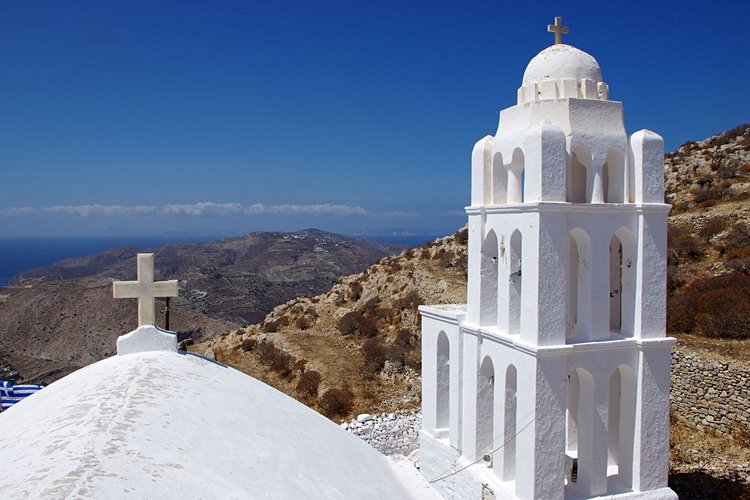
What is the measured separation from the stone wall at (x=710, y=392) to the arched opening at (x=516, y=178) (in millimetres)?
8815

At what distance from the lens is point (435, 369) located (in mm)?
9570

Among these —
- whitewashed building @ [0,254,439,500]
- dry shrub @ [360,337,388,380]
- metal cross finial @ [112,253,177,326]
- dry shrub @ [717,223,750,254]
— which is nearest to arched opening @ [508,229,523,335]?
whitewashed building @ [0,254,439,500]

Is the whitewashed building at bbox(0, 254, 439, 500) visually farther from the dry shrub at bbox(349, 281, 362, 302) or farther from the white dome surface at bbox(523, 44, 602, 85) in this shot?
the dry shrub at bbox(349, 281, 362, 302)

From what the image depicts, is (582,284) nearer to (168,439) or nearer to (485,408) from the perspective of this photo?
(485,408)

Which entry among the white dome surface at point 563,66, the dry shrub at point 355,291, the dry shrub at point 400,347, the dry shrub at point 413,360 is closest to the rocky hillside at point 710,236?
the dry shrub at point 413,360

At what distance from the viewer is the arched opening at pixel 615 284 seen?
801 centimetres

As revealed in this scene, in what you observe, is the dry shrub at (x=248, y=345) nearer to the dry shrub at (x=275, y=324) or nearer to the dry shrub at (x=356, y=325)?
the dry shrub at (x=275, y=324)

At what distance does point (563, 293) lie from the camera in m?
6.63

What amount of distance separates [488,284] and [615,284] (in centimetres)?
192

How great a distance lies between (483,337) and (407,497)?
2.73 meters

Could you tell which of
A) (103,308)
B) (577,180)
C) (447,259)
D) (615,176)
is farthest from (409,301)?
(103,308)

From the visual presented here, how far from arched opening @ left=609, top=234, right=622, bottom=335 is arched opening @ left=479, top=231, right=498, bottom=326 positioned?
1.67 meters

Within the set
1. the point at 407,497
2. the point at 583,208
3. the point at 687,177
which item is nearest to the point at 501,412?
the point at 407,497

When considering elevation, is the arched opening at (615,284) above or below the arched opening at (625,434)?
above
